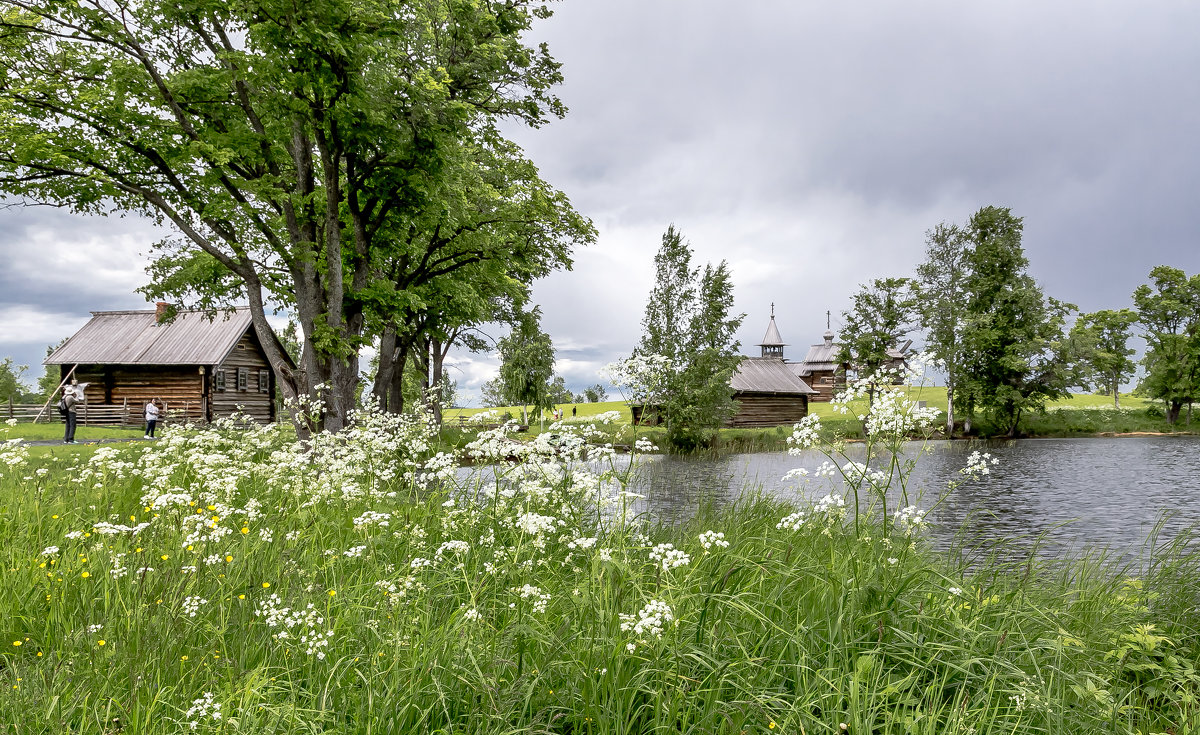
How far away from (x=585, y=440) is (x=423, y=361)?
99.9 ft

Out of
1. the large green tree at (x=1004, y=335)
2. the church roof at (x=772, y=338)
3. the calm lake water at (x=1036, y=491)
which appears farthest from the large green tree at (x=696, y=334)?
the church roof at (x=772, y=338)

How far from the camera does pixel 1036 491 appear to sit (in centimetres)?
2016

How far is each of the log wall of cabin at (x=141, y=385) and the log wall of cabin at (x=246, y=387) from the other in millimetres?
1083

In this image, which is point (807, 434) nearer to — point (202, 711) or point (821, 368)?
point (202, 711)

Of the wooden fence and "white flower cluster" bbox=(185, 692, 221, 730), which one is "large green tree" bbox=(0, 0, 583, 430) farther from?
the wooden fence

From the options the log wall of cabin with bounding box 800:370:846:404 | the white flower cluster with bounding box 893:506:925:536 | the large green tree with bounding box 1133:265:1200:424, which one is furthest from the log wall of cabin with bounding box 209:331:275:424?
the large green tree with bounding box 1133:265:1200:424

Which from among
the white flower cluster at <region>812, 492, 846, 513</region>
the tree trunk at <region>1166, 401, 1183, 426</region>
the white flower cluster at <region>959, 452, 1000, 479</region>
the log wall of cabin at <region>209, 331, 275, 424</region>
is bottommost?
the tree trunk at <region>1166, 401, 1183, 426</region>

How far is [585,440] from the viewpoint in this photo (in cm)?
586

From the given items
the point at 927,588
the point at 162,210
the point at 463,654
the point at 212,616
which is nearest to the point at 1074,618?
the point at 927,588

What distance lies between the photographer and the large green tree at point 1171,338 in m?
47.9

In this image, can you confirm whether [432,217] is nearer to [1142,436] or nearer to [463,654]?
[463,654]

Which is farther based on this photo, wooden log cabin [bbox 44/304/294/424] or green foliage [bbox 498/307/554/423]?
green foliage [bbox 498/307/554/423]

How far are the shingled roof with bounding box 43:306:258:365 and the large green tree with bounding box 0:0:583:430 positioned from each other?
20.8 m

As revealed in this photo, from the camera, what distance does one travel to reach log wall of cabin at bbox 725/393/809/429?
5369cm
